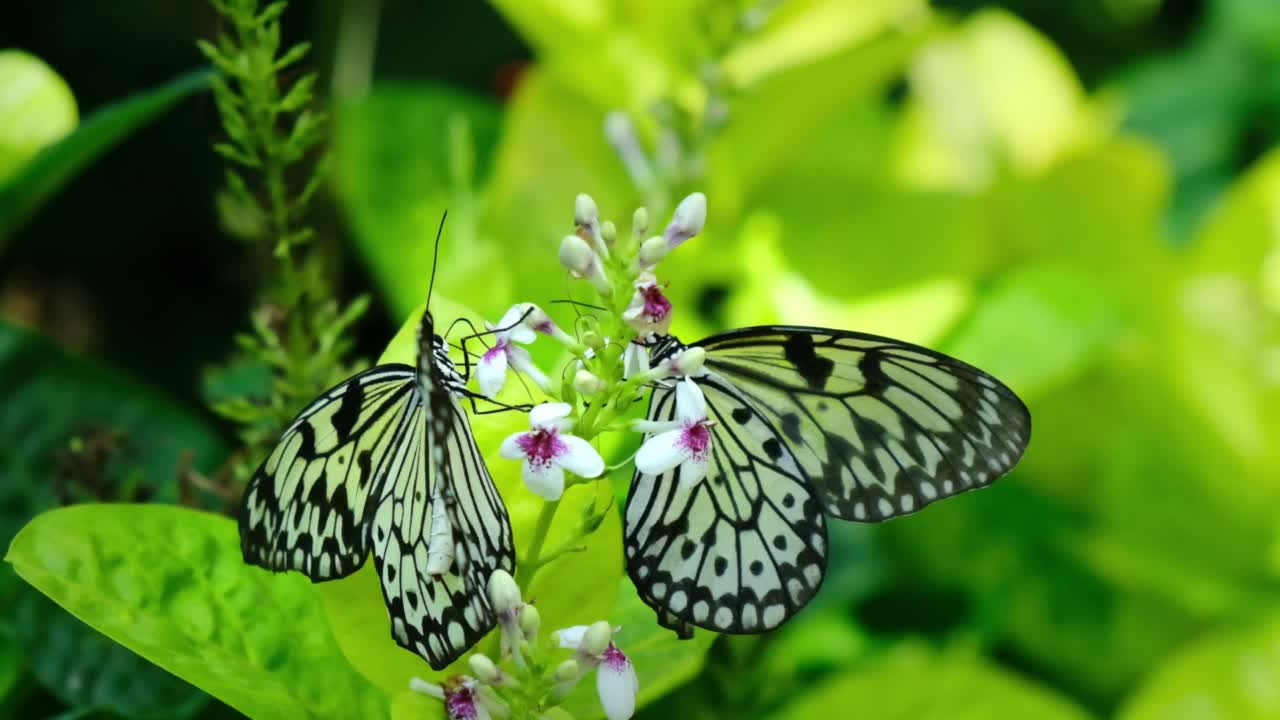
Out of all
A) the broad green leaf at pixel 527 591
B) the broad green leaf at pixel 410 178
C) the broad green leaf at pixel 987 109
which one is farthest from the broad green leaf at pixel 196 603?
the broad green leaf at pixel 987 109

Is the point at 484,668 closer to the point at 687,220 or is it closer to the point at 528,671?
the point at 528,671

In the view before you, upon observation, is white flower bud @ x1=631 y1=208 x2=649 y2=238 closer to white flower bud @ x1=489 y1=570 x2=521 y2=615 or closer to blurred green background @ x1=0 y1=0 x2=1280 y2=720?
white flower bud @ x1=489 y1=570 x2=521 y2=615

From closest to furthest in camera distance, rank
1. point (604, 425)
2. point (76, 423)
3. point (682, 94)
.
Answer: point (604, 425) < point (76, 423) < point (682, 94)

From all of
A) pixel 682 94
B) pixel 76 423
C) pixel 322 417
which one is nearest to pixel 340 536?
pixel 322 417

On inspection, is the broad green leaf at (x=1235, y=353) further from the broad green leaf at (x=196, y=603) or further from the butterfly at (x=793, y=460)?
the broad green leaf at (x=196, y=603)

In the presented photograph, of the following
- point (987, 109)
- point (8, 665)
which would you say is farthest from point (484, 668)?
point (987, 109)

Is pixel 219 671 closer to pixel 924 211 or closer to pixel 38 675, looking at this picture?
pixel 38 675
